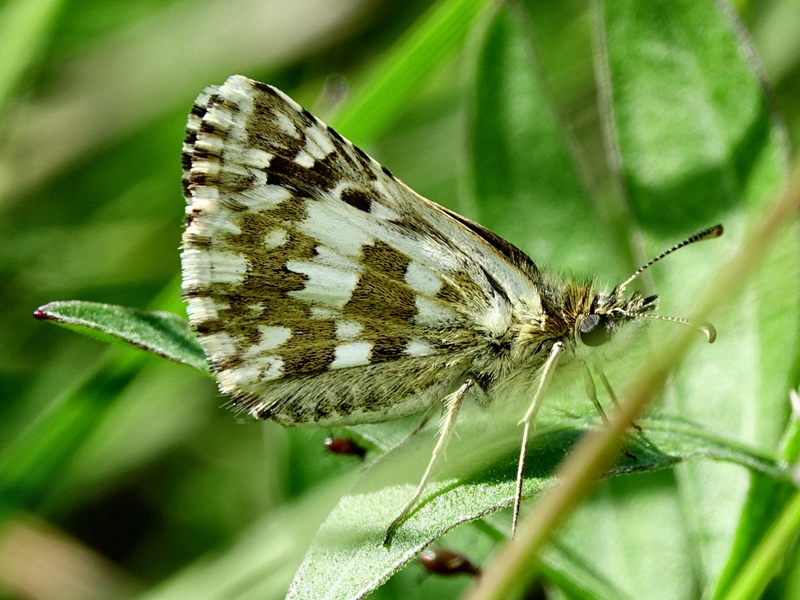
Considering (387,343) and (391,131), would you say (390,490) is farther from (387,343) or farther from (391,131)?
(391,131)

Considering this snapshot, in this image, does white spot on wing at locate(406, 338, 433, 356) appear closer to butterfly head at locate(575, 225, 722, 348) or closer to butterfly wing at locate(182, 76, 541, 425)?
butterfly wing at locate(182, 76, 541, 425)

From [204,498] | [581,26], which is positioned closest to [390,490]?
[204,498]

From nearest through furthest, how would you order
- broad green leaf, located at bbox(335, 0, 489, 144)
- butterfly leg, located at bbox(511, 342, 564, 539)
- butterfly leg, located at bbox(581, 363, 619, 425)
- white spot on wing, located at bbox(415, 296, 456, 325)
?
butterfly leg, located at bbox(511, 342, 564, 539), butterfly leg, located at bbox(581, 363, 619, 425), white spot on wing, located at bbox(415, 296, 456, 325), broad green leaf, located at bbox(335, 0, 489, 144)

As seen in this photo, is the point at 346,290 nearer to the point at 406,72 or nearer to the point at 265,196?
the point at 265,196

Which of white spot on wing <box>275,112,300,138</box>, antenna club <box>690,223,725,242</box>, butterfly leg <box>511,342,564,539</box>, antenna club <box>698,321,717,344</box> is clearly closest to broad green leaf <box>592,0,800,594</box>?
antenna club <box>690,223,725,242</box>

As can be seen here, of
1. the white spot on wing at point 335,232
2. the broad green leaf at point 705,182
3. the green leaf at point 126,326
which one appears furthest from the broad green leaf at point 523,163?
the green leaf at point 126,326

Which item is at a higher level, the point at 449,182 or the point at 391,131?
the point at 391,131

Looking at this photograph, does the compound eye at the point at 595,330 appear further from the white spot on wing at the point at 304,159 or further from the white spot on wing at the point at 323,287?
the white spot on wing at the point at 304,159
